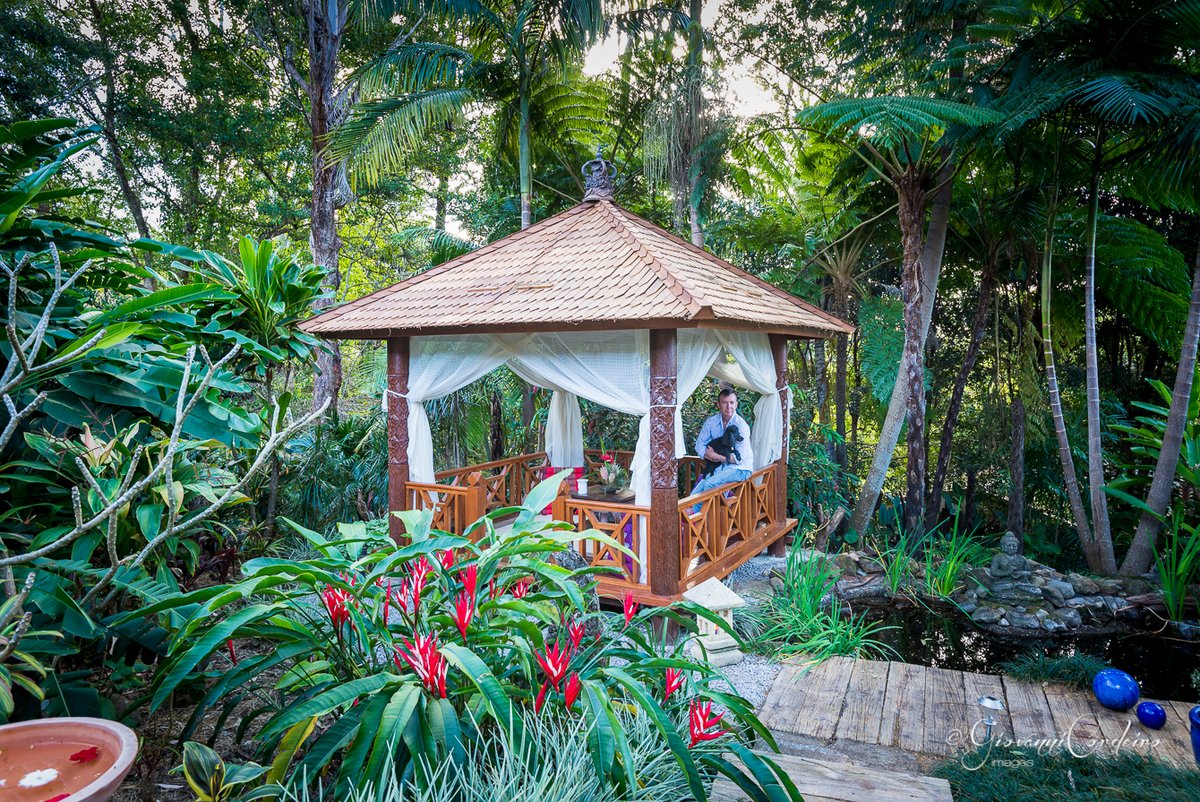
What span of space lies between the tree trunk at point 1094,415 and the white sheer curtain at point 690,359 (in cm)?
390

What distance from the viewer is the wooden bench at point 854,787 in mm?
2256

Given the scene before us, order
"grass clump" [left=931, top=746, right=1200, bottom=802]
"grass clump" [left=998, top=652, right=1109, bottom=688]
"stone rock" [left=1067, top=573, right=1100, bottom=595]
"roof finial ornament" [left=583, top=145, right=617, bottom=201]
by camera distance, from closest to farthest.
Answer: "grass clump" [left=931, top=746, right=1200, bottom=802] < "grass clump" [left=998, top=652, right=1109, bottom=688] < "stone rock" [left=1067, top=573, right=1100, bottom=595] < "roof finial ornament" [left=583, top=145, right=617, bottom=201]

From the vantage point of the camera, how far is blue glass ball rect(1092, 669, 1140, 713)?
3.84m

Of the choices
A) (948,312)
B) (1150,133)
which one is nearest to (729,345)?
(1150,133)

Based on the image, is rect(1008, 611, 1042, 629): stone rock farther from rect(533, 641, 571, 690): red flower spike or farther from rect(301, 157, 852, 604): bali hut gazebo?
rect(533, 641, 571, 690): red flower spike

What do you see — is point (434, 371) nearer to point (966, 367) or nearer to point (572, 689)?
point (572, 689)

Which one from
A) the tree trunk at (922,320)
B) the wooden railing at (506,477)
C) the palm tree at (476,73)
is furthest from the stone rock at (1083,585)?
the palm tree at (476,73)

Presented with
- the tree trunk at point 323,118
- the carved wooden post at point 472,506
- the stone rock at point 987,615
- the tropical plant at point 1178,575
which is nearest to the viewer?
the carved wooden post at point 472,506

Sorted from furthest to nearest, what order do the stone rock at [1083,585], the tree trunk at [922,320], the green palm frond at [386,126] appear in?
the tree trunk at [922,320], the green palm frond at [386,126], the stone rock at [1083,585]

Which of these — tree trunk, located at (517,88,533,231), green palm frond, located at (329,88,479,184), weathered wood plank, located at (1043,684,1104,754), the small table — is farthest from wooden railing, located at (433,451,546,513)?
weathered wood plank, located at (1043,684,1104,754)

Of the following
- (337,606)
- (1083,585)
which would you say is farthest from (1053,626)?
(337,606)

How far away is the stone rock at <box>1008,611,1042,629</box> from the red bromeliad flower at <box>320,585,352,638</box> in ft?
19.6

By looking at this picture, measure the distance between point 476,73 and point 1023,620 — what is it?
26.1 feet

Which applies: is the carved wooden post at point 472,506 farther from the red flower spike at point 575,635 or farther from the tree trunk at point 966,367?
the tree trunk at point 966,367
